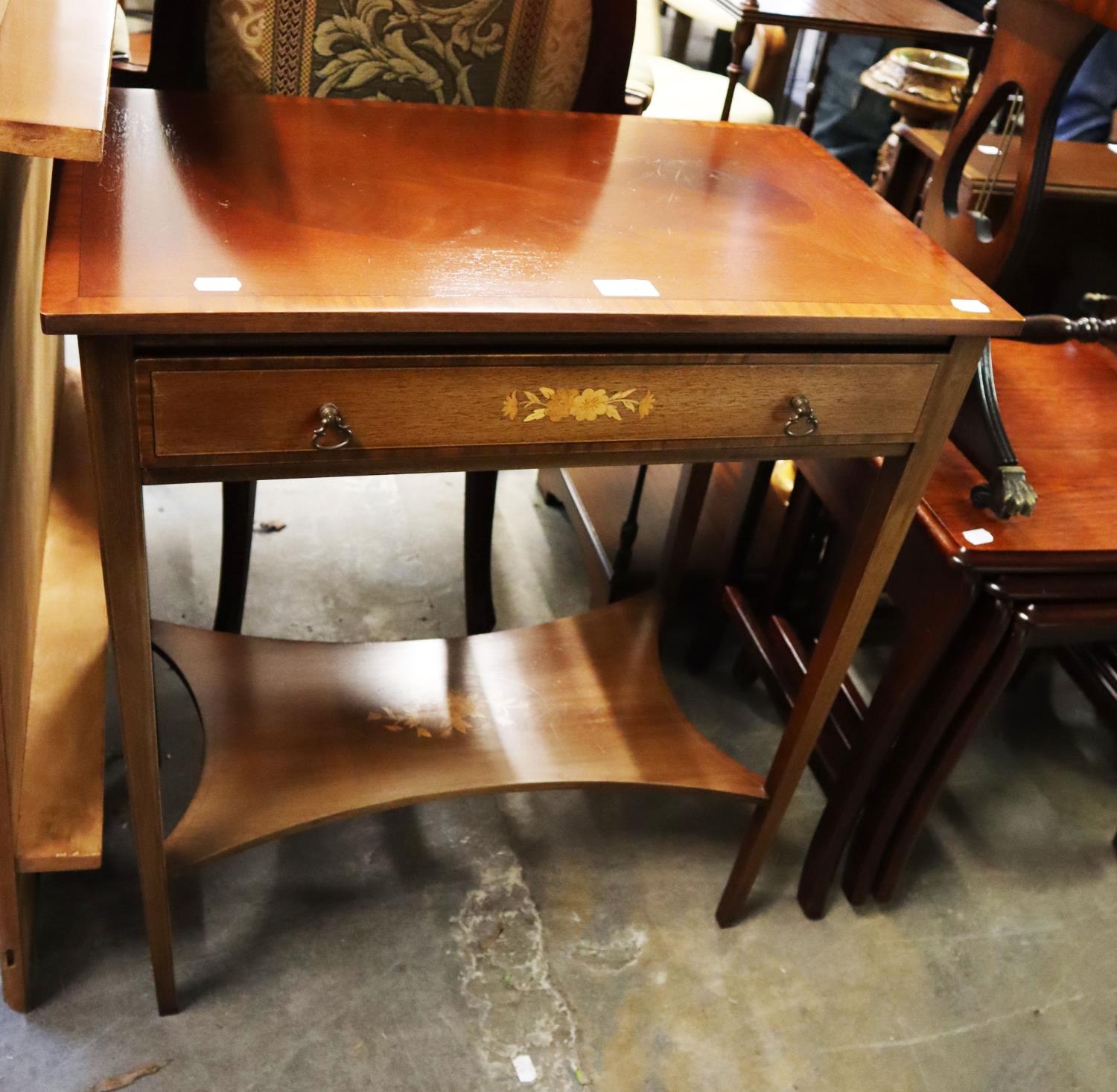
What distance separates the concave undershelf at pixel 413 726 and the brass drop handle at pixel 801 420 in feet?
1.49

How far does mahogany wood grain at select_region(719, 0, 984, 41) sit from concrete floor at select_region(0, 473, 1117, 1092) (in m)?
0.91

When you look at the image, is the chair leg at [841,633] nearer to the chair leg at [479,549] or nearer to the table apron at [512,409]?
the table apron at [512,409]

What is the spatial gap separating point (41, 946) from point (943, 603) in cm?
98

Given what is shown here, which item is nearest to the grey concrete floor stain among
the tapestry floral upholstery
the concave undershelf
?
the concave undershelf

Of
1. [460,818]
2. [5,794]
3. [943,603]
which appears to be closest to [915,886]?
[943,603]

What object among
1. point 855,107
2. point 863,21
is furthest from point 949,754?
point 855,107

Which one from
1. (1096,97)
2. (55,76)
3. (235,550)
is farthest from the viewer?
(1096,97)

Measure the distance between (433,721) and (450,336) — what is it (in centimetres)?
56

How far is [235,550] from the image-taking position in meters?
1.34

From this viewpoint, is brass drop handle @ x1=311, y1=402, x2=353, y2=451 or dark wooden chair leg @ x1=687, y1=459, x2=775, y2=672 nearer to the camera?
brass drop handle @ x1=311, y1=402, x2=353, y2=451

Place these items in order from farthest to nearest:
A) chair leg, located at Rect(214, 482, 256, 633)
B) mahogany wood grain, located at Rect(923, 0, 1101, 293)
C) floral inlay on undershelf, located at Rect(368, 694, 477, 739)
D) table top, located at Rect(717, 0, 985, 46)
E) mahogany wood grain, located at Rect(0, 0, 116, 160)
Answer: table top, located at Rect(717, 0, 985, 46) → chair leg, located at Rect(214, 482, 256, 633) → floral inlay on undershelf, located at Rect(368, 694, 477, 739) → mahogany wood grain, located at Rect(923, 0, 1101, 293) → mahogany wood grain, located at Rect(0, 0, 116, 160)

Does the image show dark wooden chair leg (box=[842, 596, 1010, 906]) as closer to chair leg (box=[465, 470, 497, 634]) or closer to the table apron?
the table apron

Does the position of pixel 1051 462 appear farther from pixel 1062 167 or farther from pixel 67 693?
pixel 67 693

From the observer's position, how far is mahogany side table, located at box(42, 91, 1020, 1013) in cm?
71
